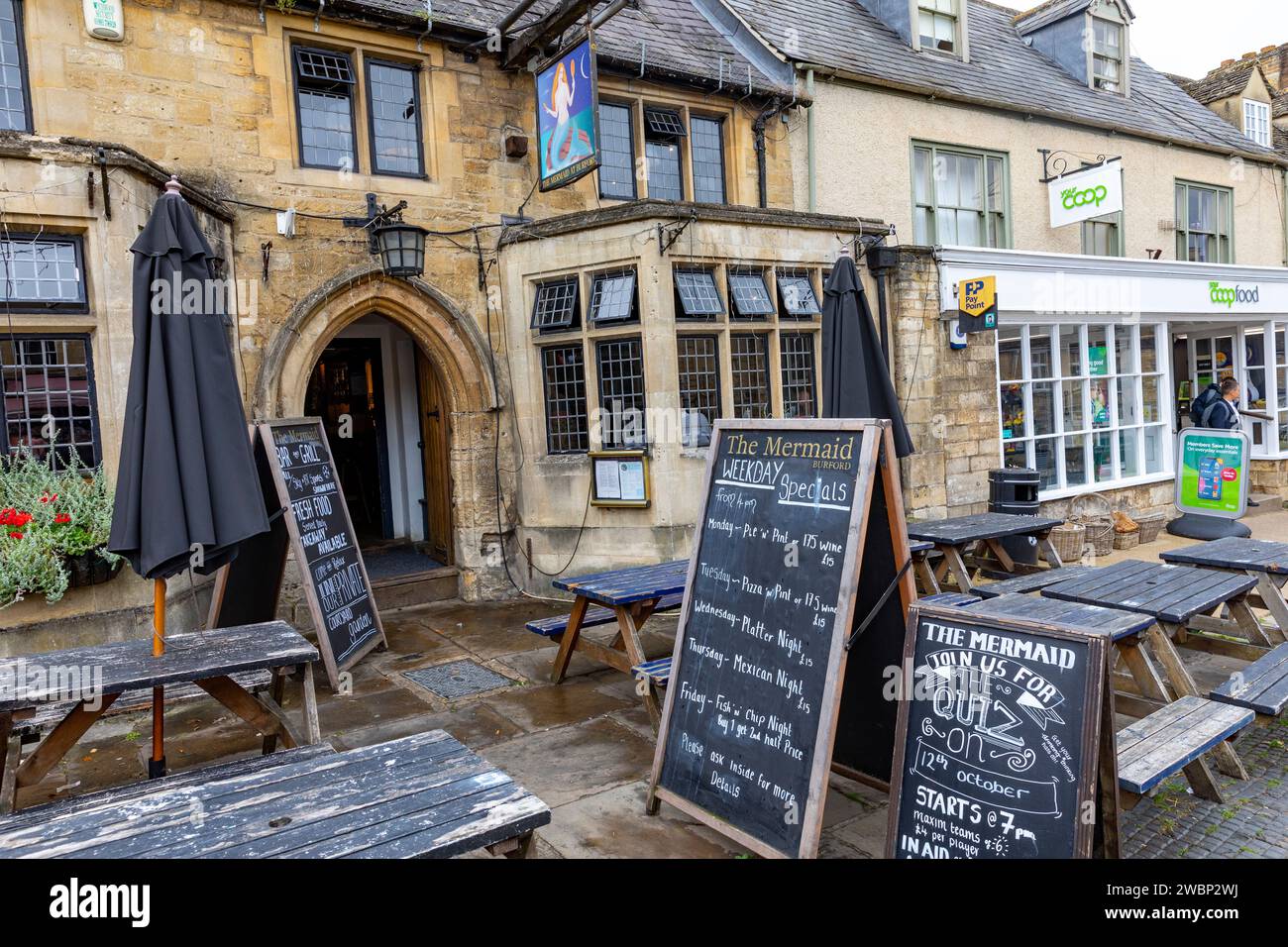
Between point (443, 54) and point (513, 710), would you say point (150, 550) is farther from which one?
point (443, 54)

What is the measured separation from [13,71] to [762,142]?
7.83m

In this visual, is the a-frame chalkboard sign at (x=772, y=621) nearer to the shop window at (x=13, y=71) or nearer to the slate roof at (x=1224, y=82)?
the shop window at (x=13, y=71)

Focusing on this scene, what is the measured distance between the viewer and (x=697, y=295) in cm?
895

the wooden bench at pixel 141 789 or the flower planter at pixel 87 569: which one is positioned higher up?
the flower planter at pixel 87 569

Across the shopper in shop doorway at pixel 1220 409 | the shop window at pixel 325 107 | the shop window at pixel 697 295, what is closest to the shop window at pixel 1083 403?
the shopper in shop doorway at pixel 1220 409

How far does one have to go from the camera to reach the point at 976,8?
657 inches

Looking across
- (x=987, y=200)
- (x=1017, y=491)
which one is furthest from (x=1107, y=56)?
(x=1017, y=491)

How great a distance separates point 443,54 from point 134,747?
282 inches

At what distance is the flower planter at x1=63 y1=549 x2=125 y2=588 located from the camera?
624 cm

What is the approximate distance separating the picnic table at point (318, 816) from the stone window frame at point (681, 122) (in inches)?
320

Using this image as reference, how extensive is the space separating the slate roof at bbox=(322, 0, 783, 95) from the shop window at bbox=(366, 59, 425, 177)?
0.54m

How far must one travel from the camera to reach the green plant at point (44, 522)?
596cm

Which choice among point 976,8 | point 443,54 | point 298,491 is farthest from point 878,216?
point 298,491

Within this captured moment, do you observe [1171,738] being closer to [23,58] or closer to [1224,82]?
[23,58]
